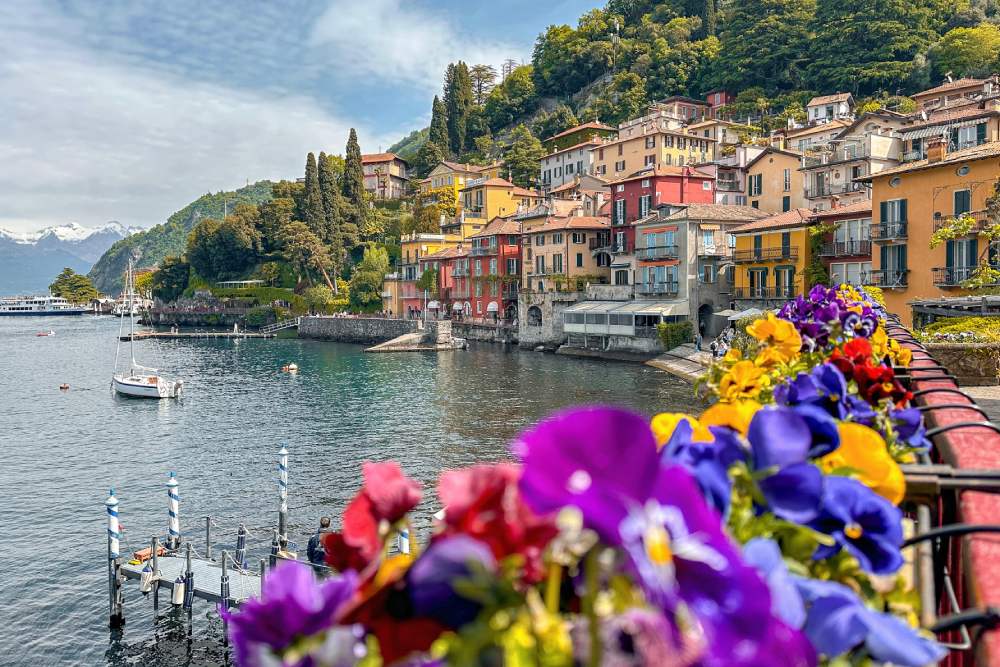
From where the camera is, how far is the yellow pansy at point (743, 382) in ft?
9.17

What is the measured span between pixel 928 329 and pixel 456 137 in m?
128

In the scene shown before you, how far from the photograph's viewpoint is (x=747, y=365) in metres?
3.00

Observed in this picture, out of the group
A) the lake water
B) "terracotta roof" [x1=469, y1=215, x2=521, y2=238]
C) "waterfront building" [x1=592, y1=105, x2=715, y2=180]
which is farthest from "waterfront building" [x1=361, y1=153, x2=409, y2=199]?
the lake water

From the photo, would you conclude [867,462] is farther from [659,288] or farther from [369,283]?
[369,283]

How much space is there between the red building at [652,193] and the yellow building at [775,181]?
12.4ft

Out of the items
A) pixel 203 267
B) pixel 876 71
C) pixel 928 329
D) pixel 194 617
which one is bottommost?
pixel 194 617

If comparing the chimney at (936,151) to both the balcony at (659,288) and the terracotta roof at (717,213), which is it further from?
the balcony at (659,288)

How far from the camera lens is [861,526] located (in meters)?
1.48

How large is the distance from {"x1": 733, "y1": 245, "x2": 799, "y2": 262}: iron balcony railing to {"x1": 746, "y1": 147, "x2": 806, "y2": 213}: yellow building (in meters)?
11.4

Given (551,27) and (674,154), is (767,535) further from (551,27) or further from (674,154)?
(551,27)

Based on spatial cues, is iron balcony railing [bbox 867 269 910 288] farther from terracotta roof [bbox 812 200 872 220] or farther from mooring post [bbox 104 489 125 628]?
mooring post [bbox 104 489 125 628]

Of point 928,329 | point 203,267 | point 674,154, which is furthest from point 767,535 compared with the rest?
point 203,267

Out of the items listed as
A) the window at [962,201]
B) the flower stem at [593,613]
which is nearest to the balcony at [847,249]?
the window at [962,201]

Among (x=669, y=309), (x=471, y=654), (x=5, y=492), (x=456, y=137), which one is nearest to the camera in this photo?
(x=471, y=654)
